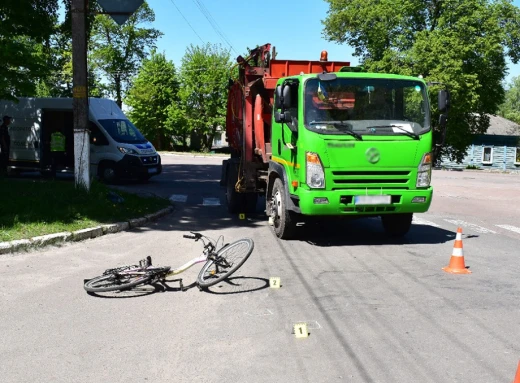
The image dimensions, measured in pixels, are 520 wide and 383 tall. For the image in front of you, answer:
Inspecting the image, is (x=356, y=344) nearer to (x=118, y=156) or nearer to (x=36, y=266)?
(x=36, y=266)

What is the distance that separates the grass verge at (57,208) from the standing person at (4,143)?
230 inches

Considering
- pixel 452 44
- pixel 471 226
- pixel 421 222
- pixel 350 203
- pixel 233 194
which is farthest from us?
pixel 452 44

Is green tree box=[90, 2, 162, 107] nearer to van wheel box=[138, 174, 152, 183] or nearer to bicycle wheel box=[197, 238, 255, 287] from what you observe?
van wheel box=[138, 174, 152, 183]

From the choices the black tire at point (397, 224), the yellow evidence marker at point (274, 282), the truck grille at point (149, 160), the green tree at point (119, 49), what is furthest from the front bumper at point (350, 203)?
the green tree at point (119, 49)

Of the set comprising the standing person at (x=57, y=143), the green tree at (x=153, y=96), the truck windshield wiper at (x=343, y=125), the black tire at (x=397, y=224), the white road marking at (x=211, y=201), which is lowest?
the white road marking at (x=211, y=201)

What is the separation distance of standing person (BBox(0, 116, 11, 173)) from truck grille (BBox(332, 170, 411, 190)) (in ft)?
44.8

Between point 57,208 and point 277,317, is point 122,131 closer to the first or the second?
point 57,208

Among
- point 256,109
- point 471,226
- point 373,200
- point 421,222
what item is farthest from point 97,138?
point 373,200

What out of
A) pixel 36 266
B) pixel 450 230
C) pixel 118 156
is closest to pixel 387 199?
pixel 450 230

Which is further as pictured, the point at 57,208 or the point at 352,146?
the point at 57,208

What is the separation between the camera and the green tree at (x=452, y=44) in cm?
4062

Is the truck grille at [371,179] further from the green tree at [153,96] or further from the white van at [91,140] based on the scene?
the green tree at [153,96]

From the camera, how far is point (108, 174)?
18969 mm

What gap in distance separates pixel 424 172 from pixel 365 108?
4.43 ft
